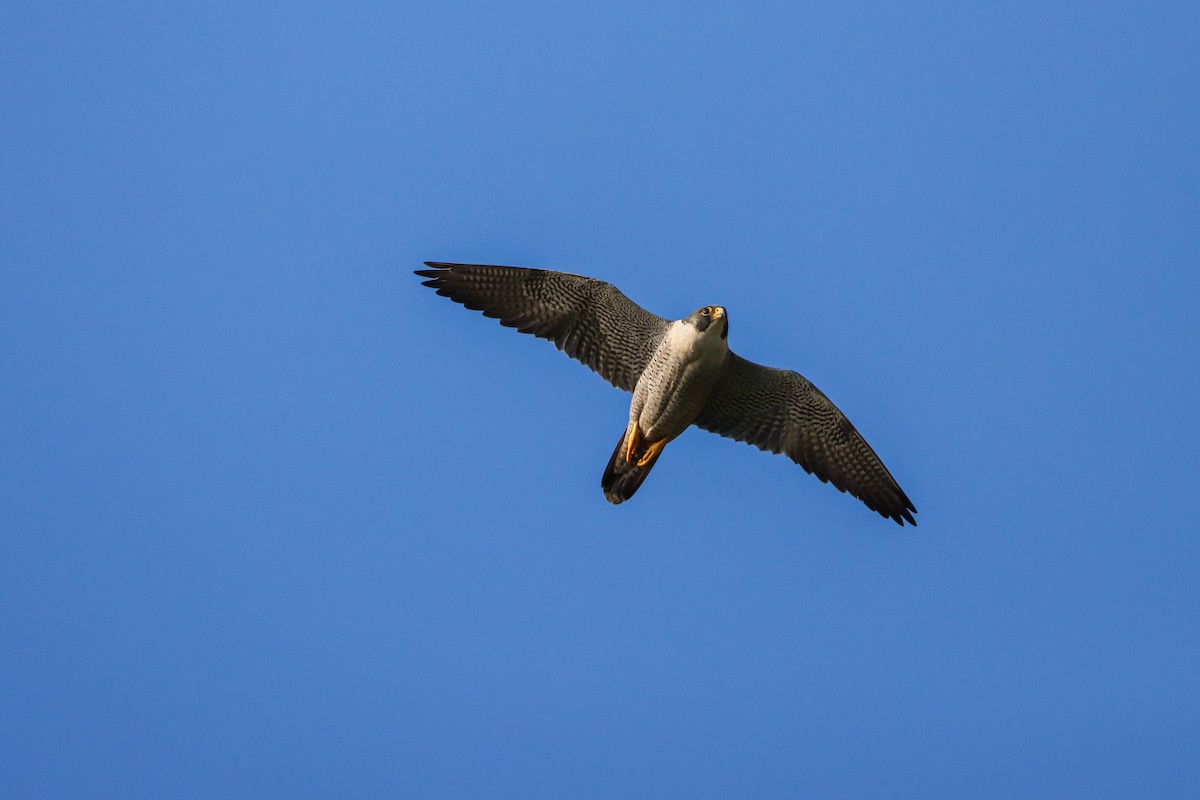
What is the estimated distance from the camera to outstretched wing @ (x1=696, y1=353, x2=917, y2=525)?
628 inches

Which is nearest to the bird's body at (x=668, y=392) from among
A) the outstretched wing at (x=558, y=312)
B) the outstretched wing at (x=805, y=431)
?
the outstretched wing at (x=558, y=312)

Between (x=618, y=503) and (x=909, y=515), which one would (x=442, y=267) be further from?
(x=909, y=515)

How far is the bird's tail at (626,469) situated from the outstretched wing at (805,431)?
778 millimetres

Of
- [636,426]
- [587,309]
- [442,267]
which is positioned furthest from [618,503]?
[442,267]

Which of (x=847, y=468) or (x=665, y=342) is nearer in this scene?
(x=665, y=342)

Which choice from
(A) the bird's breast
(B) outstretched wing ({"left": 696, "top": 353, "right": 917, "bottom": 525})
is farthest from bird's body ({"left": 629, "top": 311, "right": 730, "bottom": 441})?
(B) outstretched wing ({"left": 696, "top": 353, "right": 917, "bottom": 525})

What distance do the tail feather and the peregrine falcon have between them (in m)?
0.01

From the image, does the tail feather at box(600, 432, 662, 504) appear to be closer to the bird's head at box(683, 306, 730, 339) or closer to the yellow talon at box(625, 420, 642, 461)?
the yellow talon at box(625, 420, 642, 461)

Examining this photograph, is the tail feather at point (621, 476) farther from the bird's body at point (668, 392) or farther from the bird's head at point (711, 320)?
the bird's head at point (711, 320)

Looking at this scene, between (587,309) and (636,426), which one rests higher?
(587,309)

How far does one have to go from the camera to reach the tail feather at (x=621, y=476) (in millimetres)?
15812

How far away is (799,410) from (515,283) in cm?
327

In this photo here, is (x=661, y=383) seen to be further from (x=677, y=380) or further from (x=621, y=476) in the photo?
(x=621, y=476)

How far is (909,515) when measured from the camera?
53.8ft
